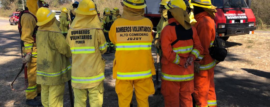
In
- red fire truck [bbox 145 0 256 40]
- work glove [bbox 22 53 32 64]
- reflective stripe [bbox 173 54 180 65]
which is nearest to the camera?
reflective stripe [bbox 173 54 180 65]

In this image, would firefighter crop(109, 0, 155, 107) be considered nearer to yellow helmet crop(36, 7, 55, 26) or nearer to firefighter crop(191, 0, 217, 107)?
firefighter crop(191, 0, 217, 107)

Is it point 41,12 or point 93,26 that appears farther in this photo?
point 41,12

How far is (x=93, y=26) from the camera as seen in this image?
2.89m

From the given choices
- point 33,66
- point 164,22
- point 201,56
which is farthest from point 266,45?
point 33,66

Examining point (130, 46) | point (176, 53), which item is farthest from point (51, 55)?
point (176, 53)

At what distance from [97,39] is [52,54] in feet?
2.67

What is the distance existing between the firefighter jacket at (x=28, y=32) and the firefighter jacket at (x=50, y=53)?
2.46 ft

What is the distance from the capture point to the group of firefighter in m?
2.84

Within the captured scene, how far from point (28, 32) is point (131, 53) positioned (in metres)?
2.17

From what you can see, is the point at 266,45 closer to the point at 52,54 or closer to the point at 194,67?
the point at 194,67

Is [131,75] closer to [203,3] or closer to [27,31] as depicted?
[203,3]

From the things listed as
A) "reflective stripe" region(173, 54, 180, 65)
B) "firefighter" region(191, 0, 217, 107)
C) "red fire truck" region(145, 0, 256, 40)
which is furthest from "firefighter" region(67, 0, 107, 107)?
"red fire truck" region(145, 0, 256, 40)

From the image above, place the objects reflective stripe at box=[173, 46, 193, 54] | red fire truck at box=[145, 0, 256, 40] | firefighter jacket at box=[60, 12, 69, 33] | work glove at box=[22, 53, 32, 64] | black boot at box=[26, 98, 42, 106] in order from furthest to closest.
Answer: red fire truck at box=[145, 0, 256, 40] < firefighter jacket at box=[60, 12, 69, 33] < black boot at box=[26, 98, 42, 106] < work glove at box=[22, 53, 32, 64] < reflective stripe at box=[173, 46, 193, 54]

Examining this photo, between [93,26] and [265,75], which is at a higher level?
[93,26]
